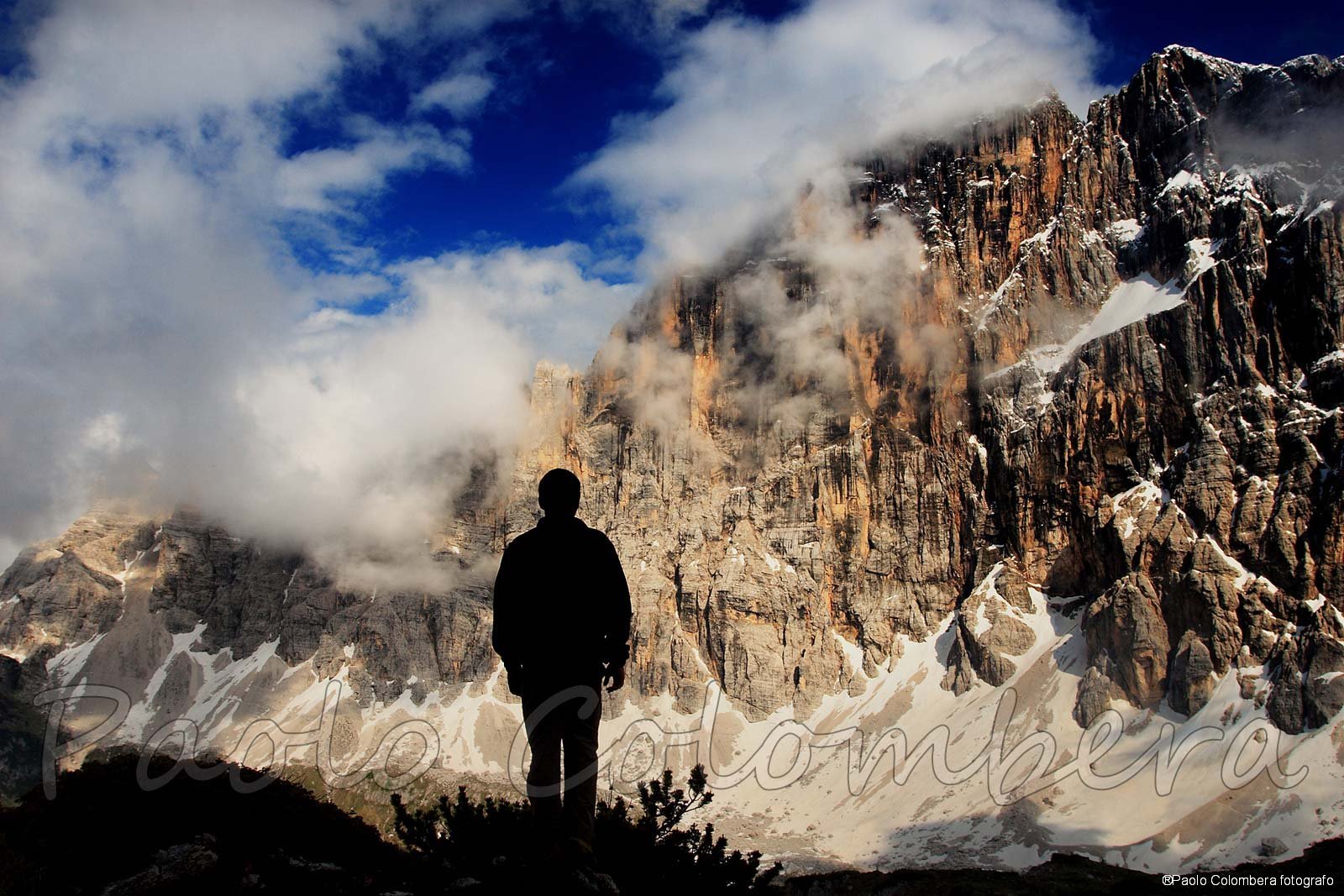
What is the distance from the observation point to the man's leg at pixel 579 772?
9.16 meters

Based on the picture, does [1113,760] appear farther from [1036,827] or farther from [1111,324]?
[1111,324]

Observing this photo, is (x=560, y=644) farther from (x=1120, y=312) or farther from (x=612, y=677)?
(x=1120, y=312)

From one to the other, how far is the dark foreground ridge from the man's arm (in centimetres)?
221

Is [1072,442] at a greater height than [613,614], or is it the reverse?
[1072,442]

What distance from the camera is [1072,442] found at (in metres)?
153

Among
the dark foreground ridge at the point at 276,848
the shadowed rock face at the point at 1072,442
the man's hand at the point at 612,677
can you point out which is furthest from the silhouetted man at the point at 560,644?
the shadowed rock face at the point at 1072,442

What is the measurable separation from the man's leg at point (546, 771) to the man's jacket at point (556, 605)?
306 millimetres

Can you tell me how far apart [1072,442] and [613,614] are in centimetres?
16035

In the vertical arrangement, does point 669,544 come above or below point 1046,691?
above

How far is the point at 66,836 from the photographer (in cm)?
1373

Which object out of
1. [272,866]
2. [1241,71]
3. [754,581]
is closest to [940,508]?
[754,581]

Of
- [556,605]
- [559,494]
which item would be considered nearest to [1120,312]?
[559,494]

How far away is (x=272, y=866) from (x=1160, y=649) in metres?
144

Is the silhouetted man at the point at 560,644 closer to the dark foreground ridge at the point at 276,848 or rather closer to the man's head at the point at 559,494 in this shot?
the man's head at the point at 559,494
